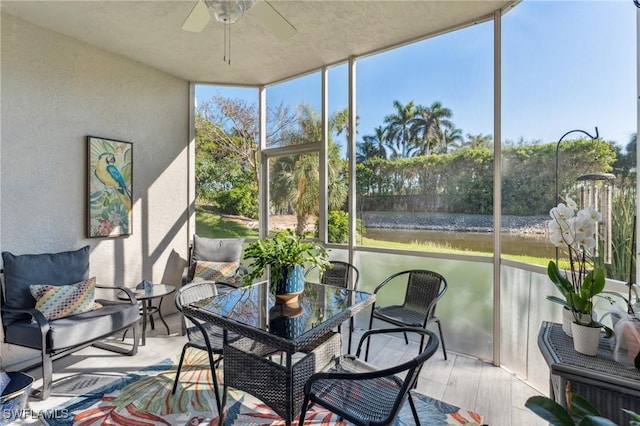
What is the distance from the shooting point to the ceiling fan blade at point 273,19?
2.02 metres

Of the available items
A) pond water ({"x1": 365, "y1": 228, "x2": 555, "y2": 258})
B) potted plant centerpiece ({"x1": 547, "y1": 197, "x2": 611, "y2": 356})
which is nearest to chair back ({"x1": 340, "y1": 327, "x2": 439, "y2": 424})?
potted plant centerpiece ({"x1": 547, "y1": 197, "x2": 611, "y2": 356})

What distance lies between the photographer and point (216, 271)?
3.76 m

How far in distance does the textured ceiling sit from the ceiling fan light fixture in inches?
34.6

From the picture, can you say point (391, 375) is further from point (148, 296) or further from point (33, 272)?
point (33, 272)

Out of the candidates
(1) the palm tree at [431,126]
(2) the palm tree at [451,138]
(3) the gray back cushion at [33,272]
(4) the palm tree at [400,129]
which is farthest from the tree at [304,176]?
(3) the gray back cushion at [33,272]

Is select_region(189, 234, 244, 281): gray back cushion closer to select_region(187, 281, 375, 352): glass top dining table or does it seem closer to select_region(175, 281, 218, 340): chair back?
select_region(175, 281, 218, 340): chair back

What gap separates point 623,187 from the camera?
184 cm

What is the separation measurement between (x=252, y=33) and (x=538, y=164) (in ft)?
9.42

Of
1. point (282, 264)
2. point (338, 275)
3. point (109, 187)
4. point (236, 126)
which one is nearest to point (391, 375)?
point (282, 264)

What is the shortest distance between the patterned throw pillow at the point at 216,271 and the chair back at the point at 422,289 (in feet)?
6.58

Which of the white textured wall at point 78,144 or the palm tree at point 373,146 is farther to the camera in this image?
the palm tree at point 373,146

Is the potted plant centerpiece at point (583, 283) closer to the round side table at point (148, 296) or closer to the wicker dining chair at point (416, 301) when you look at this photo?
the wicker dining chair at point (416, 301)

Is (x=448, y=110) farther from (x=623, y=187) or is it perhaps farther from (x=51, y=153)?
(x=51, y=153)

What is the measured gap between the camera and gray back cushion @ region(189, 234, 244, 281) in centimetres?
396
